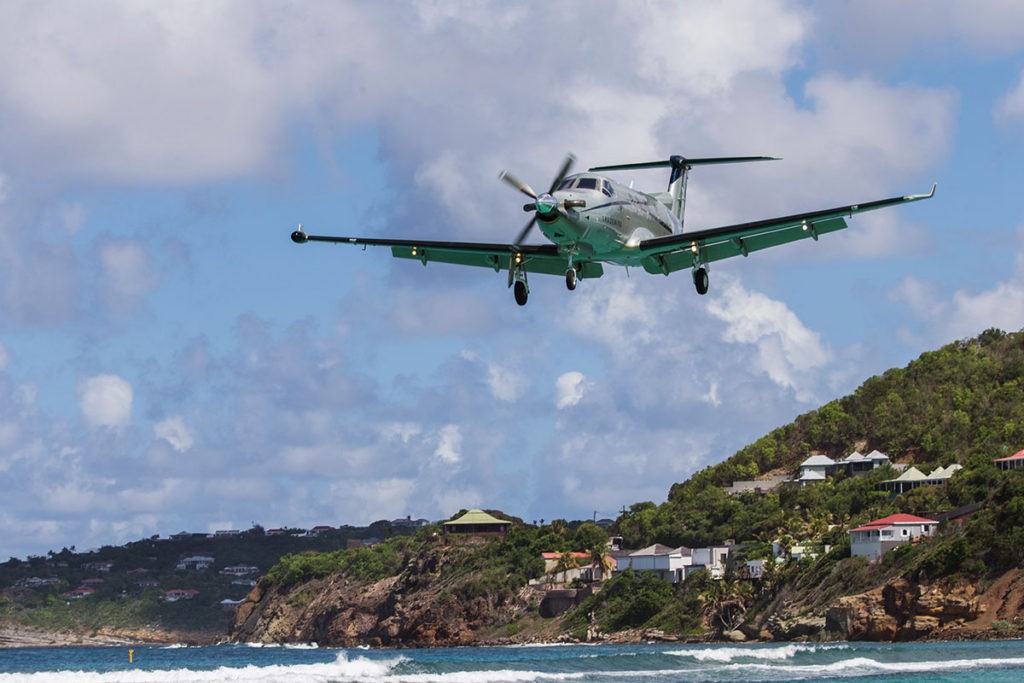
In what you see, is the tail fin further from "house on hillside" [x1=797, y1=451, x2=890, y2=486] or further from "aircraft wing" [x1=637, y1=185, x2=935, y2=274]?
"house on hillside" [x1=797, y1=451, x2=890, y2=486]

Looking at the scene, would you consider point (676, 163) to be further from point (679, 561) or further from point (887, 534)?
point (679, 561)

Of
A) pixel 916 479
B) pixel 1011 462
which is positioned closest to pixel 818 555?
pixel 1011 462

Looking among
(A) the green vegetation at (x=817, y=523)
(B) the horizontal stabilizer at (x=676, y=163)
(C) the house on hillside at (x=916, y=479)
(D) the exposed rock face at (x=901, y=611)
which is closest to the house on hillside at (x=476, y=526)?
(A) the green vegetation at (x=817, y=523)

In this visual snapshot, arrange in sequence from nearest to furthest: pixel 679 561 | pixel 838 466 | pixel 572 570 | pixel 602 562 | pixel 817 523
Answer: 1. pixel 817 523
2. pixel 679 561
3. pixel 602 562
4. pixel 572 570
5. pixel 838 466

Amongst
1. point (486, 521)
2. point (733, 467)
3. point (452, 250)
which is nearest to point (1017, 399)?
point (733, 467)

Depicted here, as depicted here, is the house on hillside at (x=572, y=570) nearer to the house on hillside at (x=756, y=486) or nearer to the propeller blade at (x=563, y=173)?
the house on hillside at (x=756, y=486)

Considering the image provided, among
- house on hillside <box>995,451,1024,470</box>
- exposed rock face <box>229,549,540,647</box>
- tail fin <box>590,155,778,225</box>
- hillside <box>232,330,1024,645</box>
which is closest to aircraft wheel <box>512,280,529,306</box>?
tail fin <box>590,155,778,225</box>
